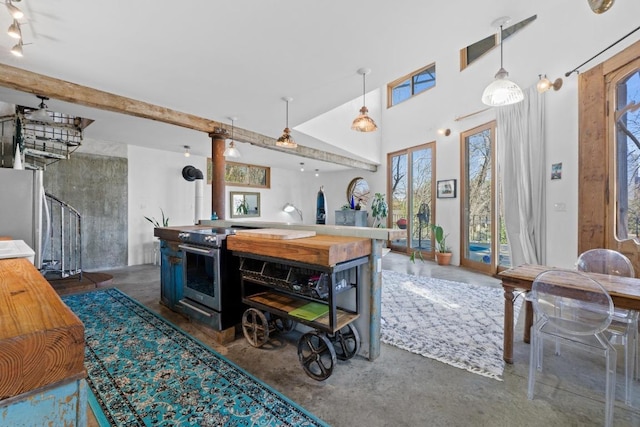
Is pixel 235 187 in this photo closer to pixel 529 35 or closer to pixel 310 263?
pixel 310 263

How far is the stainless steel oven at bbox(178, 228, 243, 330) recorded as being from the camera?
243cm

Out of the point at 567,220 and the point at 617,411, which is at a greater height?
the point at 567,220

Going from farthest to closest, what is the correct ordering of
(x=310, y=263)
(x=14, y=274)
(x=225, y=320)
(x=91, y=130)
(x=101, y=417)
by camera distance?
1. (x=91, y=130)
2. (x=225, y=320)
3. (x=310, y=263)
4. (x=101, y=417)
5. (x=14, y=274)

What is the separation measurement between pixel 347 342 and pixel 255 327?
77 cm

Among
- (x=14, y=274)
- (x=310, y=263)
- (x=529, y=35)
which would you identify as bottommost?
(x=310, y=263)

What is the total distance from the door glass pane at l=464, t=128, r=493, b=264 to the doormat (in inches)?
51.6

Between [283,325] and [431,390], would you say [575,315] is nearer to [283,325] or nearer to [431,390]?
[431,390]

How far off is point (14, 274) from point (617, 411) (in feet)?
9.91

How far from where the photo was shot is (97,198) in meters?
5.16

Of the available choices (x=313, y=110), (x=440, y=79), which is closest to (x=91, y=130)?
(x=313, y=110)

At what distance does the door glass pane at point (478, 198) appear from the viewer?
491 centimetres

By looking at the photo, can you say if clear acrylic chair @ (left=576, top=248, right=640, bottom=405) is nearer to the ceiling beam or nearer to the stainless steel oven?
the stainless steel oven

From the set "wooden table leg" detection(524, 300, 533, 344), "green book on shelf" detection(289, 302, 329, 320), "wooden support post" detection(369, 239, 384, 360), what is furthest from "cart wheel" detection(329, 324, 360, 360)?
"wooden table leg" detection(524, 300, 533, 344)

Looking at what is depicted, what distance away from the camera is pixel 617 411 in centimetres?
163
